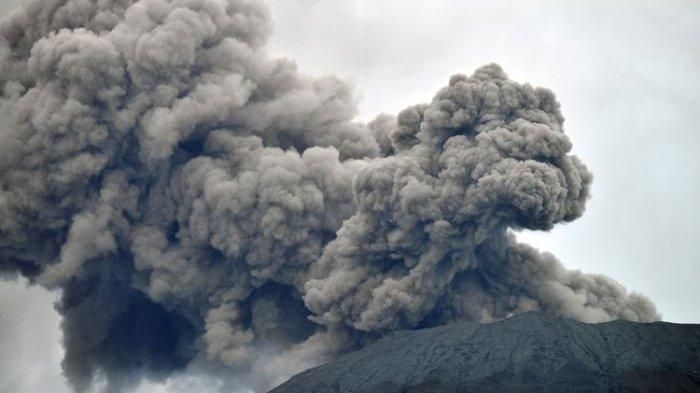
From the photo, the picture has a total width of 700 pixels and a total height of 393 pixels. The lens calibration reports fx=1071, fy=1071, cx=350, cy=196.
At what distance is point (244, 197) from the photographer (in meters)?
43.9

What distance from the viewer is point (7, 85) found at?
46.5m

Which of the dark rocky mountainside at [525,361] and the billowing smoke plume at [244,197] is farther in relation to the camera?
the billowing smoke plume at [244,197]

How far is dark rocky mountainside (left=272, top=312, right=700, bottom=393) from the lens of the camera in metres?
34.3

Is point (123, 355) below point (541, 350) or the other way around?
the other way around

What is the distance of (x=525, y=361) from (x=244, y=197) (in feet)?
46.2

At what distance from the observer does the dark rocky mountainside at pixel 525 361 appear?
34.3 metres

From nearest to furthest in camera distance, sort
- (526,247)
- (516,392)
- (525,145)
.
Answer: (516,392) → (525,145) → (526,247)

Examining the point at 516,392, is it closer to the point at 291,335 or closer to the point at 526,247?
the point at 526,247

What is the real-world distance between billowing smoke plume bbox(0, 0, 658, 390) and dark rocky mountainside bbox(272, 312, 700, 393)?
3.16 m

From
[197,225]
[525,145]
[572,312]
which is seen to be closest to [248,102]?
[197,225]

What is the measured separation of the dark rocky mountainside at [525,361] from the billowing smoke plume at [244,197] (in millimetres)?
3163

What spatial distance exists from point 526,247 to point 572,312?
3.31 m

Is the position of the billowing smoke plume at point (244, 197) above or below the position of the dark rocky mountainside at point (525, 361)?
above

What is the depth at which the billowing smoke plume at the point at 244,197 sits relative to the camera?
41500 mm
